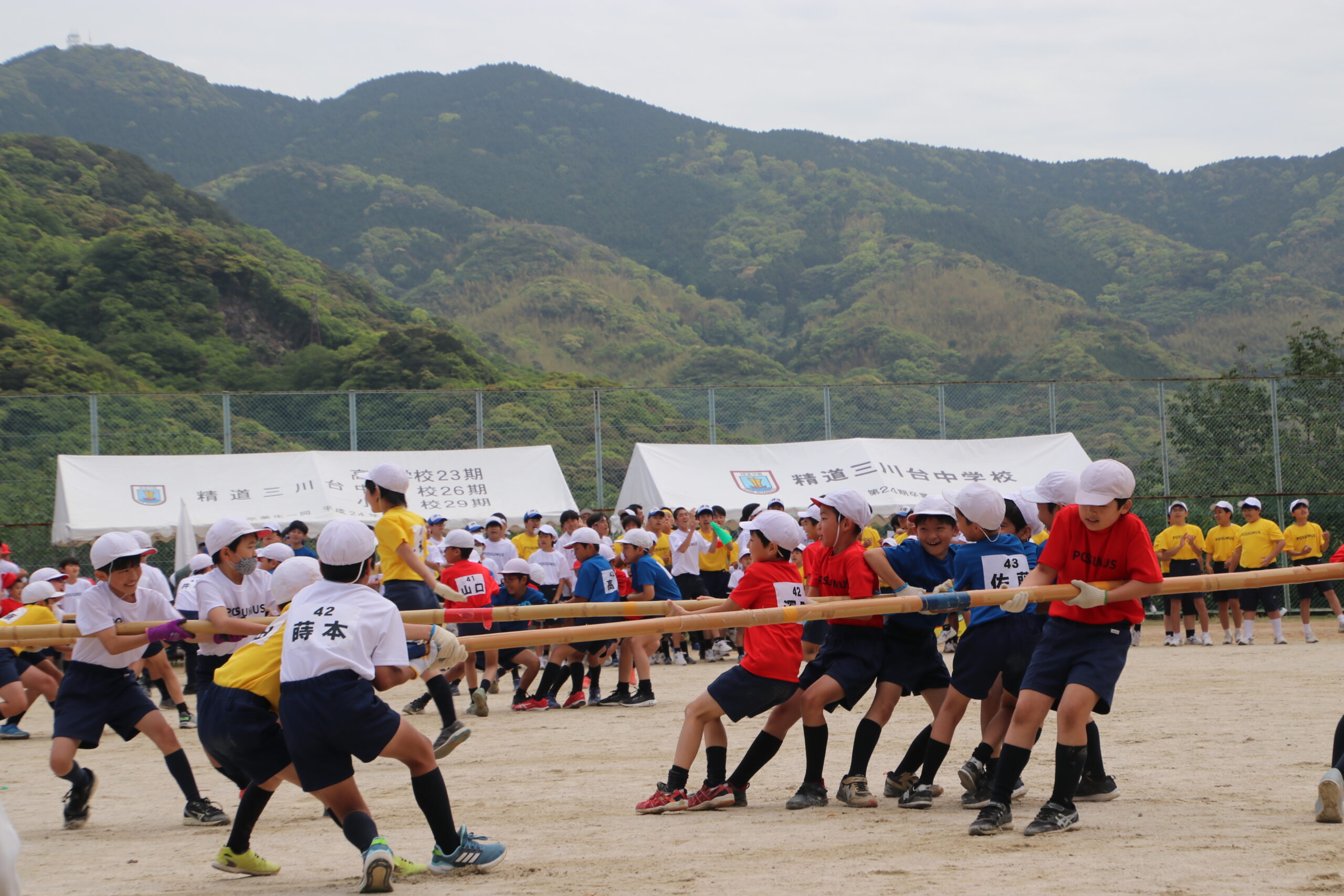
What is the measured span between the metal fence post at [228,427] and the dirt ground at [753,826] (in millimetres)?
10218

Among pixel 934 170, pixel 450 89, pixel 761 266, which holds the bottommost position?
pixel 761 266

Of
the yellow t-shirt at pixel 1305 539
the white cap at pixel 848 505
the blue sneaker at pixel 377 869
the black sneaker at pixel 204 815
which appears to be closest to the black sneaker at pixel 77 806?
the black sneaker at pixel 204 815

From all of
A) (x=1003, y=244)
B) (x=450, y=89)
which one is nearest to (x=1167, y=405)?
(x=1003, y=244)

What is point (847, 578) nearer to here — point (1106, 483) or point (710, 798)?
point (710, 798)

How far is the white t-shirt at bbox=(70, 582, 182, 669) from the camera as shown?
6816 mm

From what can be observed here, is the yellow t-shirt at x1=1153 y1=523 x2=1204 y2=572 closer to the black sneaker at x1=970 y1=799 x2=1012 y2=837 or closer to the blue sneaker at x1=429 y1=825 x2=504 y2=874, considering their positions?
the black sneaker at x1=970 y1=799 x2=1012 y2=837

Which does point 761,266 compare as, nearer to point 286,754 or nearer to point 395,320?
point 395,320

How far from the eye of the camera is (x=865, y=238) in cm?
9269

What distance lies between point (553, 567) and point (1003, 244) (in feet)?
288

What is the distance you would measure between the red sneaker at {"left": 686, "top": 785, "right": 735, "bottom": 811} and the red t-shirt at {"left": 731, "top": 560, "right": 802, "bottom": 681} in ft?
2.27

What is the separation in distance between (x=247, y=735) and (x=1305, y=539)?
635 inches

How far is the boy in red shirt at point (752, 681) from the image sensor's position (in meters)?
6.54

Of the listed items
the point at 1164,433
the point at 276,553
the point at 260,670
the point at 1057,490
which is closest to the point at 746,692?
the point at 1057,490

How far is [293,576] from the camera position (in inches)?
262
